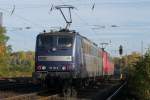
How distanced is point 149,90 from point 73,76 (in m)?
5.24

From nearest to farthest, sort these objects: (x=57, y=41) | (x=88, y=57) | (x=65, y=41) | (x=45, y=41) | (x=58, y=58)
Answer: (x=58, y=58)
(x=57, y=41)
(x=65, y=41)
(x=45, y=41)
(x=88, y=57)

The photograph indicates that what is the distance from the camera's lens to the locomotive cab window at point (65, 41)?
29.5 meters

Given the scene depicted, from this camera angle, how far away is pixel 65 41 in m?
29.6

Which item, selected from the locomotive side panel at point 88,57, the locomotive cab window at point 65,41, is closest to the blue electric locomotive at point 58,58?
the locomotive cab window at point 65,41

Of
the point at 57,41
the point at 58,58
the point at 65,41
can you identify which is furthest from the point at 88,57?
the point at 58,58

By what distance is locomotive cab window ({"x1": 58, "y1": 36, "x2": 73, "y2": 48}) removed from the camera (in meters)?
29.5

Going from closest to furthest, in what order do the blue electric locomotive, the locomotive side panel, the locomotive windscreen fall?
the blue electric locomotive
the locomotive windscreen
the locomotive side panel

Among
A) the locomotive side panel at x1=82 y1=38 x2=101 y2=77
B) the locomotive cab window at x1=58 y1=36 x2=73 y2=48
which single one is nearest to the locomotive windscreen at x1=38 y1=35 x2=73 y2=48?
the locomotive cab window at x1=58 y1=36 x2=73 y2=48

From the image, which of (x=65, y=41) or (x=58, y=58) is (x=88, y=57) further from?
(x=58, y=58)

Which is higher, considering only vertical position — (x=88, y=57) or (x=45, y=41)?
(x=45, y=41)

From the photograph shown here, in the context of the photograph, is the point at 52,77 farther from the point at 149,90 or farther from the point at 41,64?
the point at 149,90

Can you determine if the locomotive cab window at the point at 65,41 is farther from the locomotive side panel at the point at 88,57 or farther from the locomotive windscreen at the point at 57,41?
the locomotive side panel at the point at 88,57

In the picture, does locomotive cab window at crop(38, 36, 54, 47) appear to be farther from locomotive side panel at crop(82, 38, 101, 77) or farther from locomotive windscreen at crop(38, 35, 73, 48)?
locomotive side panel at crop(82, 38, 101, 77)

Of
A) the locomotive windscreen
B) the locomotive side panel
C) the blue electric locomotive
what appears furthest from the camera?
the locomotive side panel
